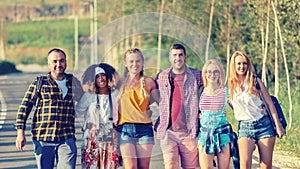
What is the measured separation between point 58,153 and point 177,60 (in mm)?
1528

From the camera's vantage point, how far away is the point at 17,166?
12531 millimetres

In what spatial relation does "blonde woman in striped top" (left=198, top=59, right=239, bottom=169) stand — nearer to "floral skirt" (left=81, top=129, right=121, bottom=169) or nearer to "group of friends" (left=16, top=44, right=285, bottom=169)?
"group of friends" (left=16, top=44, right=285, bottom=169)

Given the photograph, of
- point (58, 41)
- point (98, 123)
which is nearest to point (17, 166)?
point (98, 123)

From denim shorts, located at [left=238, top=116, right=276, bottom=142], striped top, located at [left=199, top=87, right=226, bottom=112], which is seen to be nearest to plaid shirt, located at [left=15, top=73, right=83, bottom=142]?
striped top, located at [left=199, top=87, right=226, bottom=112]

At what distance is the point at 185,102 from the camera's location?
347 inches

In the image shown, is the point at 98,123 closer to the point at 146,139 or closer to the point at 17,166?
the point at 146,139

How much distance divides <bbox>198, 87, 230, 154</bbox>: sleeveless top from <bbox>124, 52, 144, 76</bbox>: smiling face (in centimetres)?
77

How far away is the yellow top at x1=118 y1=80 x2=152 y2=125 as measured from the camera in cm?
858

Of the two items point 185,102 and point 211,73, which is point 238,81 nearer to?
point 211,73

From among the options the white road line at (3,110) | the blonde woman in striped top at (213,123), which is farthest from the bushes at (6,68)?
the blonde woman in striped top at (213,123)

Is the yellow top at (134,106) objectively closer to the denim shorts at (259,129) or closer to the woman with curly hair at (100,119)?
the woman with curly hair at (100,119)

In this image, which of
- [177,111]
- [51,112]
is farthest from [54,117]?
[177,111]

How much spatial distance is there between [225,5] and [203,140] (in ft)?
54.5

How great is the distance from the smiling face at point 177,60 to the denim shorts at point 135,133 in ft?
2.24
